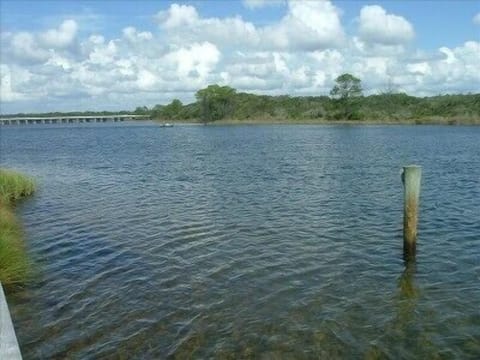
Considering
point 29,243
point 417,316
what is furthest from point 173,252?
point 417,316

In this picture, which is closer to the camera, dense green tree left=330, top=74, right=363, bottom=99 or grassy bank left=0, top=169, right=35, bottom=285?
grassy bank left=0, top=169, right=35, bottom=285

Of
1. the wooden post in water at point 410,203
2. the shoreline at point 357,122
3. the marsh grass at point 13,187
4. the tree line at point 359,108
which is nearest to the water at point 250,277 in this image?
the wooden post in water at point 410,203

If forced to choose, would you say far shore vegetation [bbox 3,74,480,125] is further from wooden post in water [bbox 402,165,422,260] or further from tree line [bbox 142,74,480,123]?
wooden post in water [bbox 402,165,422,260]

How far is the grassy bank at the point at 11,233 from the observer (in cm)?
1362

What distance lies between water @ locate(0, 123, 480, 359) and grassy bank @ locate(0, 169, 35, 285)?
1.67 feet

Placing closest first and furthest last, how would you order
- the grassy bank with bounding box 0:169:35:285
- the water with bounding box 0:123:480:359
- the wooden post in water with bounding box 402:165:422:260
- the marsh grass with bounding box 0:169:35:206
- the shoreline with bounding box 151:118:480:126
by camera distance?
the water with bounding box 0:123:480:359
the grassy bank with bounding box 0:169:35:285
the wooden post in water with bounding box 402:165:422:260
the marsh grass with bounding box 0:169:35:206
the shoreline with bounding box 151:118:480:126

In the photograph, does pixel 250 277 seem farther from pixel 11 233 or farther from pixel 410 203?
pixel 11 233

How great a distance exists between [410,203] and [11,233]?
14349 mm

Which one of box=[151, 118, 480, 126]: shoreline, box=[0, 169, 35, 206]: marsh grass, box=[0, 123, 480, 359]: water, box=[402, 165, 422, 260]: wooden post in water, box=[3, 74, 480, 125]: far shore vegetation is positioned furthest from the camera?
box=[3, 74, 480, 125]: far shore vegetation

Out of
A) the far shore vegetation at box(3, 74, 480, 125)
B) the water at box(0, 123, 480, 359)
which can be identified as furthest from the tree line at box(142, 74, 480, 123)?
the water at box(0, 123, 480, 359)

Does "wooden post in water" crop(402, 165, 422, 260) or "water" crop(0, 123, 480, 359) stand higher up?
"wooden post in water" crop(402, 165, 422, 260)

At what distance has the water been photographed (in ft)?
34.2

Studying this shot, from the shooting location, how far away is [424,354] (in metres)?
9.78

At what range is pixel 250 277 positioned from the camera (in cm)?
1423
